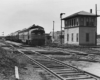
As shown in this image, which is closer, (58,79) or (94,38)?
(58,79)

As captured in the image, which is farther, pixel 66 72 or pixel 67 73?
pixel 66 72

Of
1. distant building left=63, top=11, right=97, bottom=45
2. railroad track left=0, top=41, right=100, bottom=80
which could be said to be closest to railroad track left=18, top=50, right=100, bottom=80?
railroad track left=0, top=41, right=100, bottom=80

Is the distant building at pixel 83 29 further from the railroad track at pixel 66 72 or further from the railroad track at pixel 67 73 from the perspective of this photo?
the railroad track at pixel 67 73

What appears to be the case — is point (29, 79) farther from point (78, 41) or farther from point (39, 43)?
point (78, 41)

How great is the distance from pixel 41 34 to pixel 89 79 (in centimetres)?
2418

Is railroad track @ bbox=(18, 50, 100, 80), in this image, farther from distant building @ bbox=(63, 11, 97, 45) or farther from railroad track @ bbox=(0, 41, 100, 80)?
distant building @ bbox=(63, 11, 97, 45)

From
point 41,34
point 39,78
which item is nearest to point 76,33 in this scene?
point 41,34

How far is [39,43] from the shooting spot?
3089 centimetres

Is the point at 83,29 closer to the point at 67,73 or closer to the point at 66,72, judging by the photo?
the point at 66,72

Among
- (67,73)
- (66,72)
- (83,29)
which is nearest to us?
(67,73)

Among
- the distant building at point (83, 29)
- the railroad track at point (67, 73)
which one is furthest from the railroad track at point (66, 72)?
the distant building at point (83, 29)

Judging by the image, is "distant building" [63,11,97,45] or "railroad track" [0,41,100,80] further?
"distant building" [63,11,97,45]

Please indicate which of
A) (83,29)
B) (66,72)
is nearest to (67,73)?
(66,72)

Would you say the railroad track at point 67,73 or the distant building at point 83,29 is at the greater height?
the distant building at point 83,29
